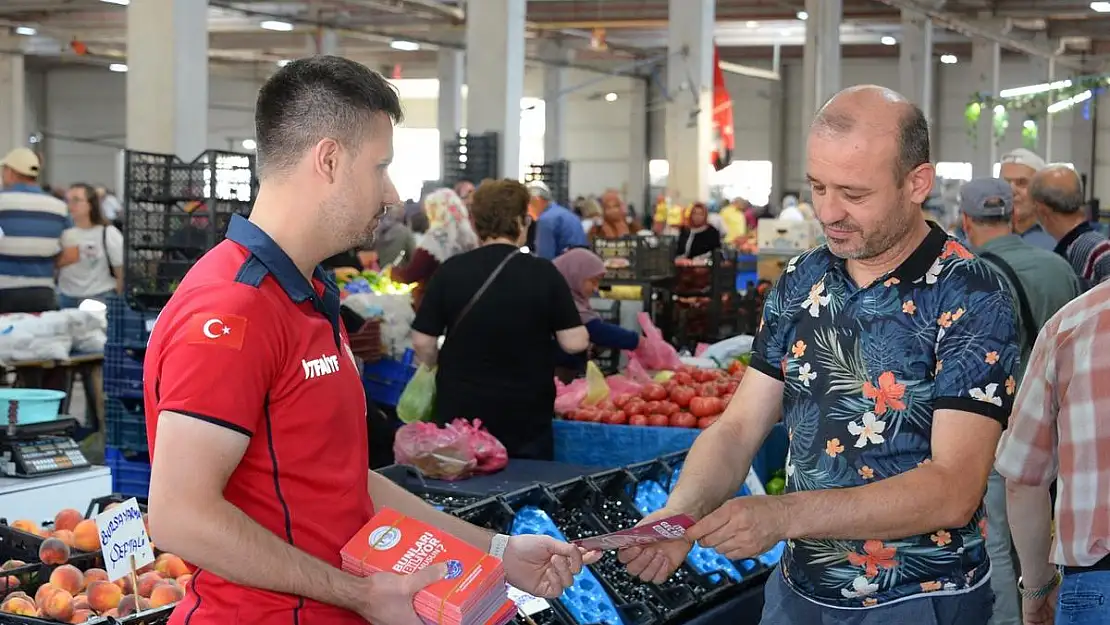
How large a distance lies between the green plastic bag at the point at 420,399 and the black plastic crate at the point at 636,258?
5.00 meters

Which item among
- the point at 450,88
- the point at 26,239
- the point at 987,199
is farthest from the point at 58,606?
the point at 450,88

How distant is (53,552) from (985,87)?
24.6 meters

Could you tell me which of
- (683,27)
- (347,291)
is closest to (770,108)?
(683,27)

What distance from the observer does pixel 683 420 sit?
5.33 metres

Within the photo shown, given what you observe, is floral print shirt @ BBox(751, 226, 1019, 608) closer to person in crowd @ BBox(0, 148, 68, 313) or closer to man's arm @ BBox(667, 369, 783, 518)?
man's arm @ BBox(667, 369, 783, 518)

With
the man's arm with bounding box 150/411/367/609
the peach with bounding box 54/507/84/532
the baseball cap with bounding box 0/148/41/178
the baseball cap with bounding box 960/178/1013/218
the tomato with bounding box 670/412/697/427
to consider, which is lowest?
the peach with bounding box 54/507/84/532

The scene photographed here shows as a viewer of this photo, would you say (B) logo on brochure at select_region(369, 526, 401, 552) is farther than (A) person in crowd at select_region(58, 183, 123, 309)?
No

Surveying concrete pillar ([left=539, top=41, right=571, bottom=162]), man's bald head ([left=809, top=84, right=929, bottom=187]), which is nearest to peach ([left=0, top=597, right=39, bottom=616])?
man's bald head ([left=809, top=84, right=929, bottom=187])

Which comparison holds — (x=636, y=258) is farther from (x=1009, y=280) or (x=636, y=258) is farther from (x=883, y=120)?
(x=883, y=120)

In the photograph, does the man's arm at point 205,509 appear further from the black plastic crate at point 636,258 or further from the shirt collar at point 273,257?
the black plastic crate at point 636,258

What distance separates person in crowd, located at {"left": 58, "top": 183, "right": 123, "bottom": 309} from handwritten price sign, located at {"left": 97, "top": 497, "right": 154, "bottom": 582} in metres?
6.60

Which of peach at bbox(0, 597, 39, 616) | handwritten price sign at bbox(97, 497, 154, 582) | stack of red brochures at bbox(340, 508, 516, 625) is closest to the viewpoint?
stack of red brochures at bbox(340, 508, 516, 625)

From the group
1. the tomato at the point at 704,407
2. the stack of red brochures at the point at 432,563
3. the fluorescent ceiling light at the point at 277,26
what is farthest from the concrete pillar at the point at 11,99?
the stack of red brochures at the point at 432,563

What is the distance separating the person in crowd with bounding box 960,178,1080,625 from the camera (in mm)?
4438
